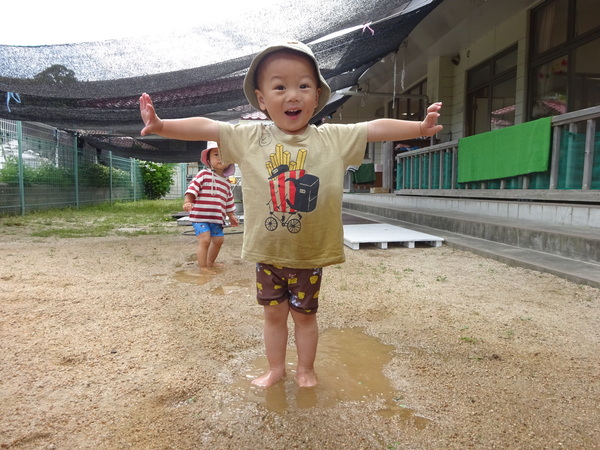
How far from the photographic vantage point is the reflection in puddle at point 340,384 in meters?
1.43

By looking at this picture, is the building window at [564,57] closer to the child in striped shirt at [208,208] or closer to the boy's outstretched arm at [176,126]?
the child in striped shirt at [208,208]

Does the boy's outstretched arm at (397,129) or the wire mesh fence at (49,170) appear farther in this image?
the wire mesh fence at (49,170)

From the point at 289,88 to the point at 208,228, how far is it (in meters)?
2.49

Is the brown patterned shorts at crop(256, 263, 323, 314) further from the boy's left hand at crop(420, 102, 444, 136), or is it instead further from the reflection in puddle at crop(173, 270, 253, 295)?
the reflection in puddle at crop(173, 270, 253, 295)

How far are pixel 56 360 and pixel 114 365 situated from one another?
0.88 feet

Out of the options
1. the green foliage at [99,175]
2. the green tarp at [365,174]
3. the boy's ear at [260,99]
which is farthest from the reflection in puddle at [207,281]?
the green tarp at [365,174]

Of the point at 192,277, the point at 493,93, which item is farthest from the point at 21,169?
the point at 493,93

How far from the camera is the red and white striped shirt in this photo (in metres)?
3.78

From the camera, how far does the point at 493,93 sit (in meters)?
8.70

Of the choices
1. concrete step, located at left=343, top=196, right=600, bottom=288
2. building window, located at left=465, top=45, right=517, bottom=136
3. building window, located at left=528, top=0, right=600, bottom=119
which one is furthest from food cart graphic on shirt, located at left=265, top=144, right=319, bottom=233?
building window, located at left=465, top=45, right=517, bottom=136

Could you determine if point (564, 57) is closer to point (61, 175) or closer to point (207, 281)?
point (207, 281)

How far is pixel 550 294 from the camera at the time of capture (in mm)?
2764

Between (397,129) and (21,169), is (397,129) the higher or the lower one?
the lower one

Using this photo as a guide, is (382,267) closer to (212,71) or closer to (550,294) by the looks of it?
(550,294)
